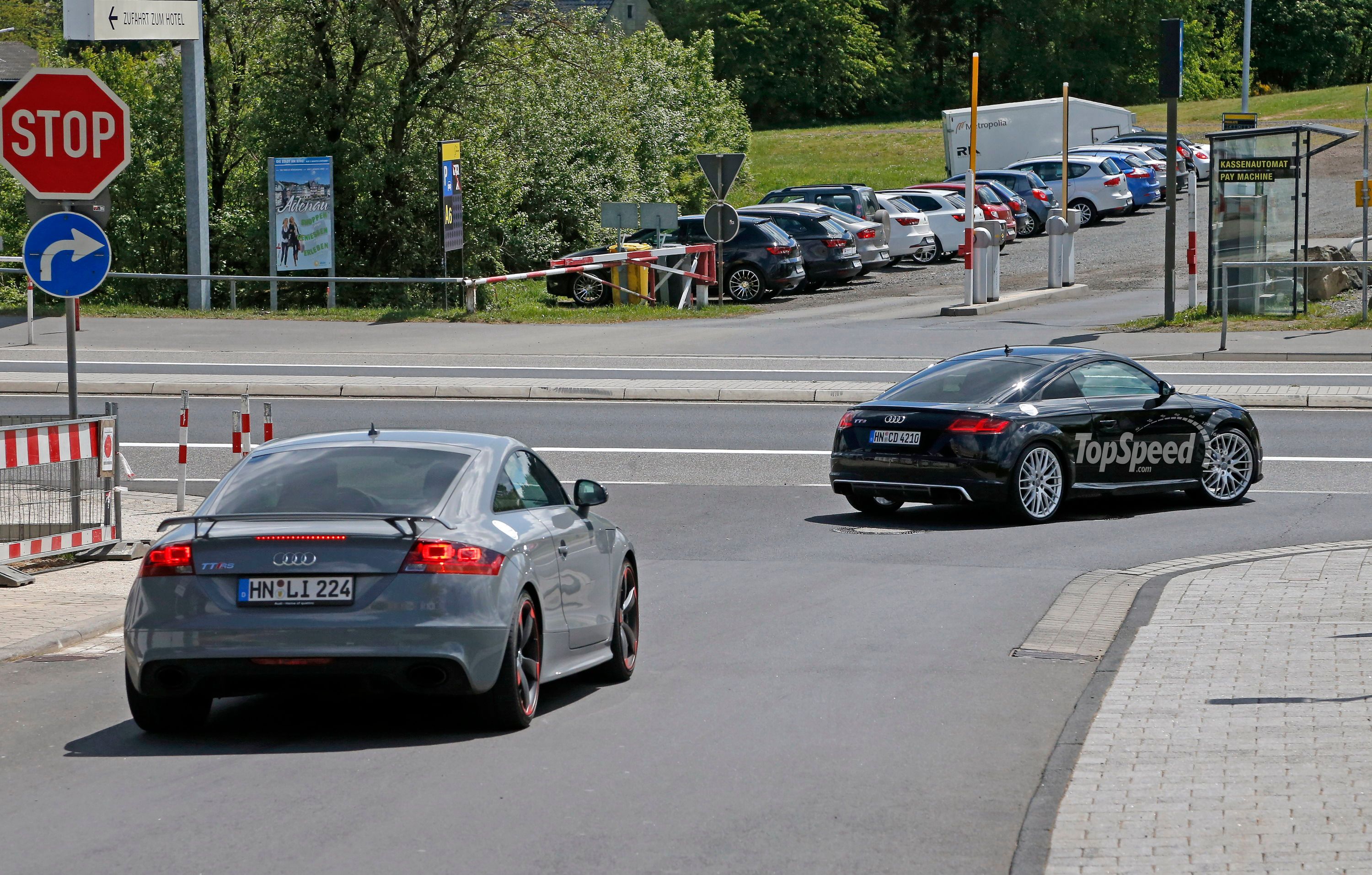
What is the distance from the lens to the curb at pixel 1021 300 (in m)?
33.9

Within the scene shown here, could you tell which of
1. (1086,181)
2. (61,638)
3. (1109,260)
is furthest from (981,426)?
(1086,181)

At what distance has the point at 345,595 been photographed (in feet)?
24.2

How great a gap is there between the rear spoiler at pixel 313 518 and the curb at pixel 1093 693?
2648 millimetres

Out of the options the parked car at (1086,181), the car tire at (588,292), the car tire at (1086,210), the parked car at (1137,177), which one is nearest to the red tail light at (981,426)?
the car tire at (588,292)

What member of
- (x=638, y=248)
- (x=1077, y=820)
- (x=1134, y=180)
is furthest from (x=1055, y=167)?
(x=1077, y=820)

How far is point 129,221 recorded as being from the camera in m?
38.0

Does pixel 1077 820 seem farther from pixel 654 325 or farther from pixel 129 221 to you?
pixel 129 221

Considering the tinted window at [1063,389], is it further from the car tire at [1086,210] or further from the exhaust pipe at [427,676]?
the car tire at [1086,210]

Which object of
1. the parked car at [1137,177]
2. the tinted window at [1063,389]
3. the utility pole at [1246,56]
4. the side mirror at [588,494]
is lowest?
the side mirror at [588,494]

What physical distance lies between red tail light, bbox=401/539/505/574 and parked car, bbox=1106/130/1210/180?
46.3 m

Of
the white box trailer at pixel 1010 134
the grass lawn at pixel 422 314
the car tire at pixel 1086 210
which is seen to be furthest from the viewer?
the white box trailer at pixel 1010 134

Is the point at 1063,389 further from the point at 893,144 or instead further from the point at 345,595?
the point at 893,144

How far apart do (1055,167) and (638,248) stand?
19534 millimetres

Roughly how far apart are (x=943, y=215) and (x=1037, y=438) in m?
31.4
